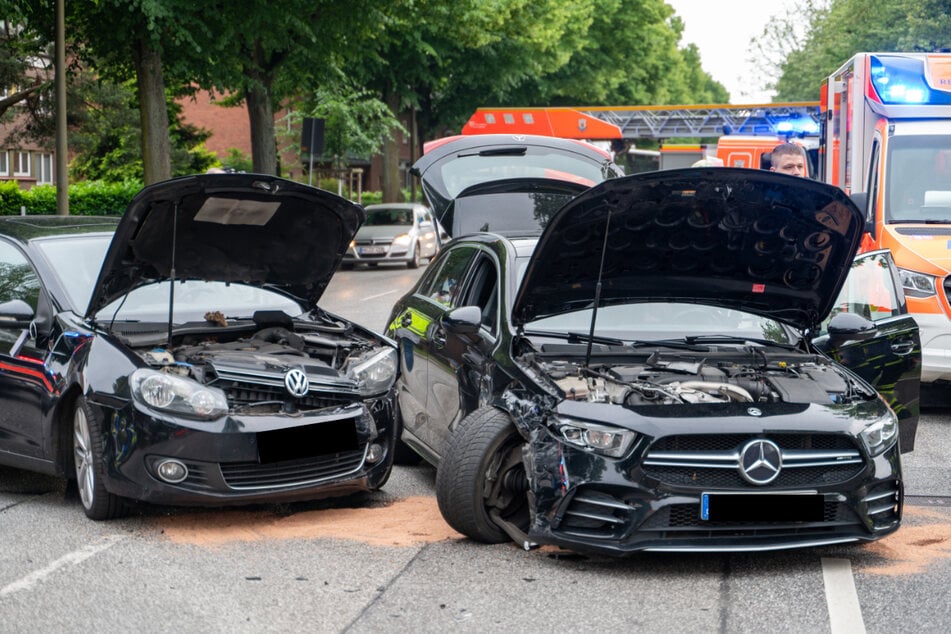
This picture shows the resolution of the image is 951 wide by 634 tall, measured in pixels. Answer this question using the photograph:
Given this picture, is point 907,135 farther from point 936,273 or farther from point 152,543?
point 152,543

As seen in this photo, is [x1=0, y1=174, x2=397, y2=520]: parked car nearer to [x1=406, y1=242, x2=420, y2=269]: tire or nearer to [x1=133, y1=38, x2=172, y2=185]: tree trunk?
[x1=133, y1=38, x2=172, y2=185]: tree trunk

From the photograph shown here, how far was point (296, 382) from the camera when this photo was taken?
6.57 meters

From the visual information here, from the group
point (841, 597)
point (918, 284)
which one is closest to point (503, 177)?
point (918, 284)

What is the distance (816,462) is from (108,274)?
3723 millimetres

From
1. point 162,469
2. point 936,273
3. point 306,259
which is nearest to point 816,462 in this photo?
point 162,469

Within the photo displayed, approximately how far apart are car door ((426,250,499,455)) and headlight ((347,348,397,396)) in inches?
11.7

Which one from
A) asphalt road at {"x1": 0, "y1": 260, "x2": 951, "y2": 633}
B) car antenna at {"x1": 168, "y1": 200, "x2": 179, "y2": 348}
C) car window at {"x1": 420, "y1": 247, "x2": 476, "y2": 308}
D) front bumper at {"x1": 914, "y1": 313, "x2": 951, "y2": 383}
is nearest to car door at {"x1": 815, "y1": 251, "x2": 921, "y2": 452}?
asphalt road at {"x1": 0, "y1": 260, "x2": 951, "y2": 633}

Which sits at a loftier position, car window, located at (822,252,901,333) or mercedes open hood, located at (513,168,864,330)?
mercedes open hood, located at (513,168,864,330)

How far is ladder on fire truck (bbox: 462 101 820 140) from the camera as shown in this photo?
1166 inches

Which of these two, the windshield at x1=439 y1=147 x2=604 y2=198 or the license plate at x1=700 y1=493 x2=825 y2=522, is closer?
the license plate at x1=700 y1=493 x2=825 y2=522

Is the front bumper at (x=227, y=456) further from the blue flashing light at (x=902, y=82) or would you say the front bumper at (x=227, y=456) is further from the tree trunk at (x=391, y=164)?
the tree trunk at (x=391, y=164)

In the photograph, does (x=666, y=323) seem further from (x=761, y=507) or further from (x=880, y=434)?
(x=761, y=507)

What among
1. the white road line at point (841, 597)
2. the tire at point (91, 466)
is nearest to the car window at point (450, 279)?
the tire at point (91, 466)

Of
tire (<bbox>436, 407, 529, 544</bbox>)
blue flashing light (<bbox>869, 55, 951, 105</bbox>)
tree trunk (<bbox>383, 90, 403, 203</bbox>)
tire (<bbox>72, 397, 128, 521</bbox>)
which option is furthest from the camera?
tree trunk (<bbox>383, 90, 403, 203</bbox>)
